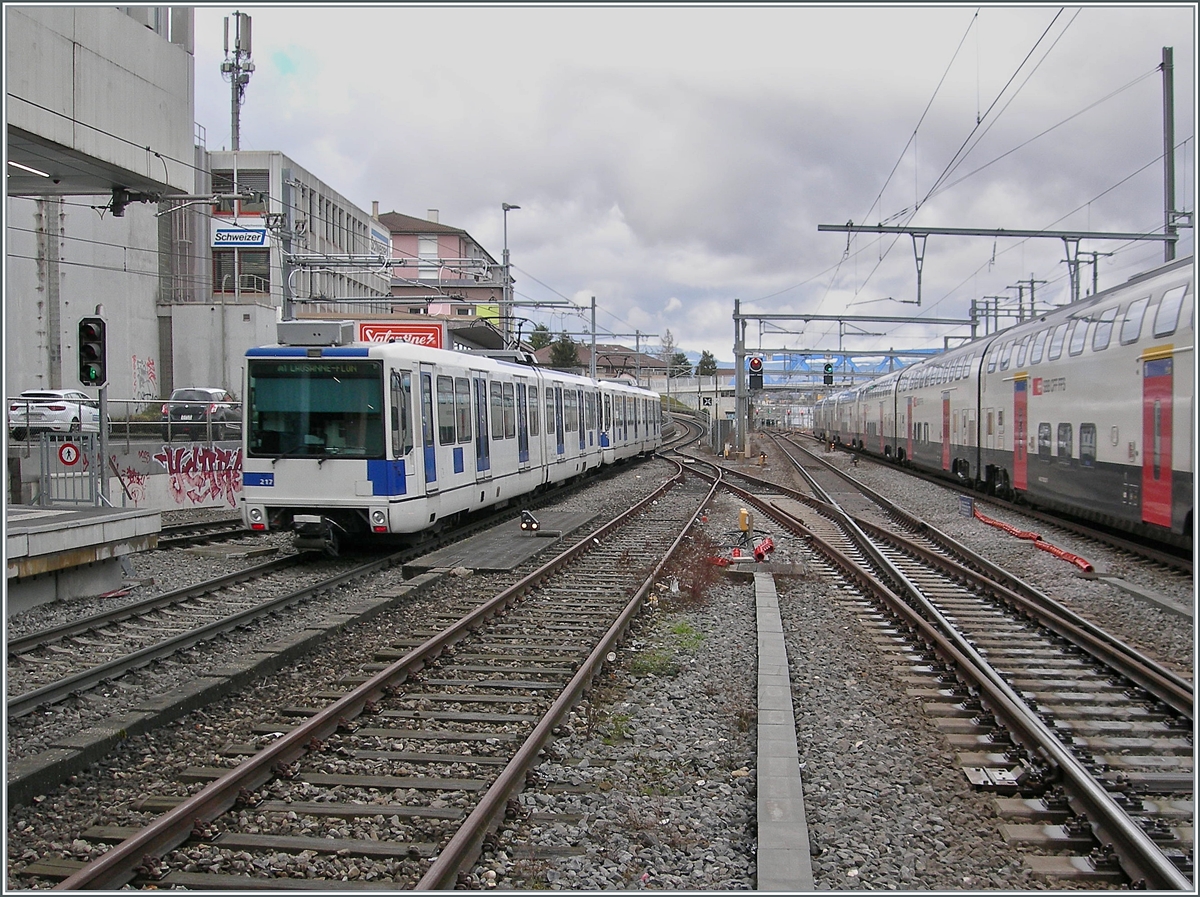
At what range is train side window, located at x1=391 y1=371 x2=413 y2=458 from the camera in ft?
39.8

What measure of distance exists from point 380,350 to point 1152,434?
946 centimetres

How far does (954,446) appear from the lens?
78.4 feet

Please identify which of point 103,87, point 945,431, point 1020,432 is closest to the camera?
point 103,87

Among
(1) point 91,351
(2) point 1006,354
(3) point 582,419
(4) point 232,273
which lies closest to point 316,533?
(1) point 91,351

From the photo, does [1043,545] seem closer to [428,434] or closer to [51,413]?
[428,434]

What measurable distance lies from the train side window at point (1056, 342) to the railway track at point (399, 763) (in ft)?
31.2

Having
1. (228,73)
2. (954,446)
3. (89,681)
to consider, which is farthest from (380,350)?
(228,73)

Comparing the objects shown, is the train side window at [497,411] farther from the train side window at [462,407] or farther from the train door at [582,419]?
the train door at [582,419]

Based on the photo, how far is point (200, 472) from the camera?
20.2m

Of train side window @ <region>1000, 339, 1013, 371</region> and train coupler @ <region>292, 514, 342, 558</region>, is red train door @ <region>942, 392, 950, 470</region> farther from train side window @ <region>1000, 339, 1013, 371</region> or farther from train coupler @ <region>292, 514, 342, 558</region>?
train coupler @ <region>292, 514, 342, 558</region>

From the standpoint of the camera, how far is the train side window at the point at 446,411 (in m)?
13.7

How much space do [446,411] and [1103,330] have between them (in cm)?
940

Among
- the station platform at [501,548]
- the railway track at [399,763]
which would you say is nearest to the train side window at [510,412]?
the station platform at [501,548]

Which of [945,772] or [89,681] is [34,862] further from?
[945,772]
